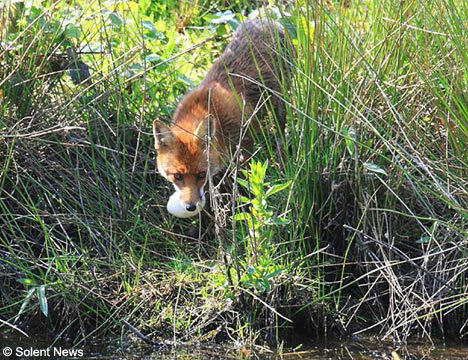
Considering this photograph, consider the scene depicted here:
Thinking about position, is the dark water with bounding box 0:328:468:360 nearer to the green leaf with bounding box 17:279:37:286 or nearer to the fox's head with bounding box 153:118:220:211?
the green leaf with bounding box 17:279:37:286

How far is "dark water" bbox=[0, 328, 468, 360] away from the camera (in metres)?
4.28

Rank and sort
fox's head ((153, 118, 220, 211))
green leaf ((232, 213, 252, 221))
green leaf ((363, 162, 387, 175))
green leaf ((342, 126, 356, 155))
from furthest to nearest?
fox's head ((153, 118, 220, 211))
green leaf ((342, 126, 356, 155))
green leaf ((363, 162, 387, 175))
green leaf ((232, 213, 252, 221))

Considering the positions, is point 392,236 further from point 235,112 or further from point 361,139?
point 235,112

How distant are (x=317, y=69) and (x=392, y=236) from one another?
3.40 feet

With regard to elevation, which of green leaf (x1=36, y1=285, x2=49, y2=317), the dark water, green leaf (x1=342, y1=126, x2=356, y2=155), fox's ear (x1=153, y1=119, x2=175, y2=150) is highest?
green leaf (x1=342, y1=126, x2=356, y2=155)

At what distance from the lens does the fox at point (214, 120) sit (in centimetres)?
533

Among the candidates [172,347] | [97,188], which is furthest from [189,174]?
[172,347]

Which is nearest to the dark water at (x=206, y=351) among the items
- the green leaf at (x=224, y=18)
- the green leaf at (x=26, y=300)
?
the green leaf at (x=26, y=300)

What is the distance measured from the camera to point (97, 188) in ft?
17.1

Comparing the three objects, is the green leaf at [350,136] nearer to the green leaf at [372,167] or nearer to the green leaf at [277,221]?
the green leaf at [372,167]
